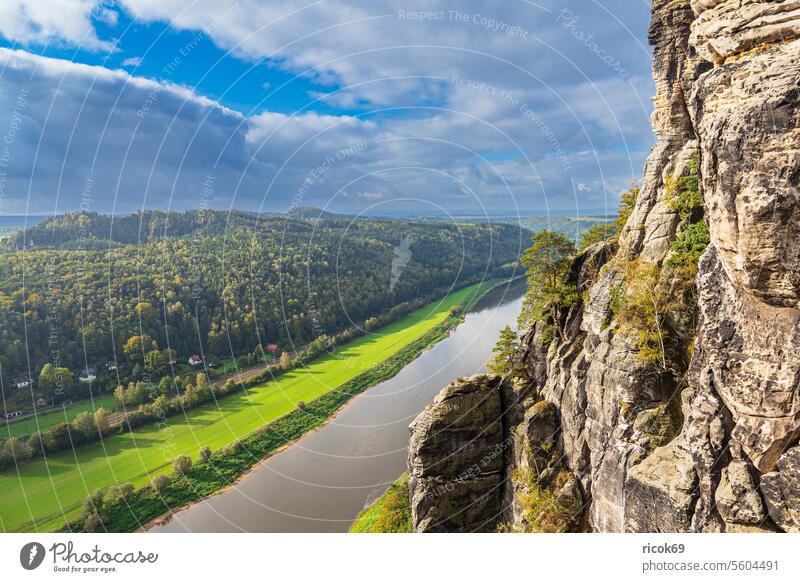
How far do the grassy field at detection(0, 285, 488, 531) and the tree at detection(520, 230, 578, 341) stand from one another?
83.6 ft

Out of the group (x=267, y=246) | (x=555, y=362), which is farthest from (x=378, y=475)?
(x=267, y=246)

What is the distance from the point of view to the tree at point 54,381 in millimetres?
31672

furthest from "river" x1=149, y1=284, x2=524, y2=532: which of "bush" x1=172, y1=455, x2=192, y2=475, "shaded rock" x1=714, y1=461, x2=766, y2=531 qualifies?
"shaded rock" x1=714, y1=461, x2=766, y2=531

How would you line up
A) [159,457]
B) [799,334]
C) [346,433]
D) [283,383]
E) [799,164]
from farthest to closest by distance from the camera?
[283,383] < [346,433] < [159,457] < [799,334] < [799,164]

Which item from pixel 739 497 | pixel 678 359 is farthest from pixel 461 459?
pixel 739 497

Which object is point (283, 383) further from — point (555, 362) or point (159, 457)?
point (555, 362)

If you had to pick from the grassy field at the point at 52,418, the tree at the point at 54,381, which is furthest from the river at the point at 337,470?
the tree at the point at 54,381

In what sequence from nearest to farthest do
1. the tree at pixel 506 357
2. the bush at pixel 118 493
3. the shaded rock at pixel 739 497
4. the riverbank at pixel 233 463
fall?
the shaded rock at pixel 739 497
the tree at pixel 506 357
the riverbank at pixel 233 463
the bush at pixel 118 493

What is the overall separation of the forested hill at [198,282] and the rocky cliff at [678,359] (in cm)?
2877

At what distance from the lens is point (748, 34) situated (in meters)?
Result: 7.09

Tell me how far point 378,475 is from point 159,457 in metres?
16.0

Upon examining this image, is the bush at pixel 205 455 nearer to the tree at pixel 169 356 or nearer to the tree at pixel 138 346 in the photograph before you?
the tree at pixel 169 356

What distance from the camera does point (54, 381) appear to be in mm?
32156
